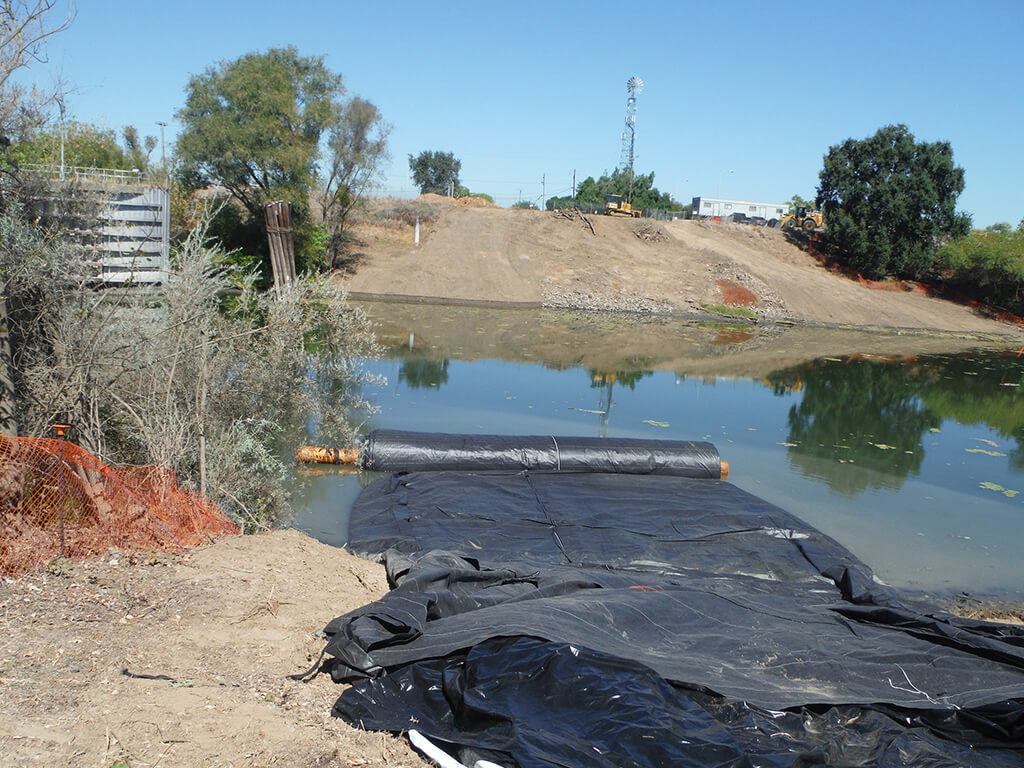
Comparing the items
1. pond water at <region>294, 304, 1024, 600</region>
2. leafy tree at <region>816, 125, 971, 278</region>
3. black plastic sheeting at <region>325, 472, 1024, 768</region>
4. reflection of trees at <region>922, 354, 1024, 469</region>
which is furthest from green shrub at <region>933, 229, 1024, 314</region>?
black plastic sheeting at <region>325, 472, 1024, 768</region>

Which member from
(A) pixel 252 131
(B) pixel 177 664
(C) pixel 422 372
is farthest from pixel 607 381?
(A) pixel 252 131

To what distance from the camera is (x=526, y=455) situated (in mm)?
9383

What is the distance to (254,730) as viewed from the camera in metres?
3.48

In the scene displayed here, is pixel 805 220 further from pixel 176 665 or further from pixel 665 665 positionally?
pixel 176 665

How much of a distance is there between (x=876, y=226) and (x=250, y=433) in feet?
124

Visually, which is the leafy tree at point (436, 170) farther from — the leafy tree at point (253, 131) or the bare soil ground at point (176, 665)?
Answer: the bare soil ground at point (176, 665)

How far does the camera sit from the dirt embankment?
107 ft

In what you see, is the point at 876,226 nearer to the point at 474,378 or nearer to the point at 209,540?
the point at 474,378

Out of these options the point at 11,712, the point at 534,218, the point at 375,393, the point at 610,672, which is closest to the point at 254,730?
the point at 11,712

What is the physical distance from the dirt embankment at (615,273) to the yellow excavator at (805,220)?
8.80ft

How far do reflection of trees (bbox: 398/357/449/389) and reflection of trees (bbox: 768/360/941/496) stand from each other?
22.3 feet

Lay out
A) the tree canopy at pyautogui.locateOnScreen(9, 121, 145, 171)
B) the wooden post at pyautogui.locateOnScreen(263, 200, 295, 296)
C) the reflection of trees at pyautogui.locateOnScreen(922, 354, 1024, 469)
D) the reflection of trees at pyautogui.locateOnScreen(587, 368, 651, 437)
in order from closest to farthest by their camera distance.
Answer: the tree canopy at pyautogui.locateOnScreen(9, 121, 145, 171) → the reflection of trees at pyautogui.locateOnScreen(587, 368, 651, 437) → the wooden post at pyautogui.locateOnScreen(263, 200, 295, 296) → the reflection of trees at pyautogui.locateOnScreen(922, 354, 1024, 469)

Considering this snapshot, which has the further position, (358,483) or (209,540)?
(358,483)

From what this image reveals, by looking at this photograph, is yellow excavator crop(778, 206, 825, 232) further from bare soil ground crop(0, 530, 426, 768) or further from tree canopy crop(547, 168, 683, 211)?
bare soil ground crop(0, 530, 426, 768)
